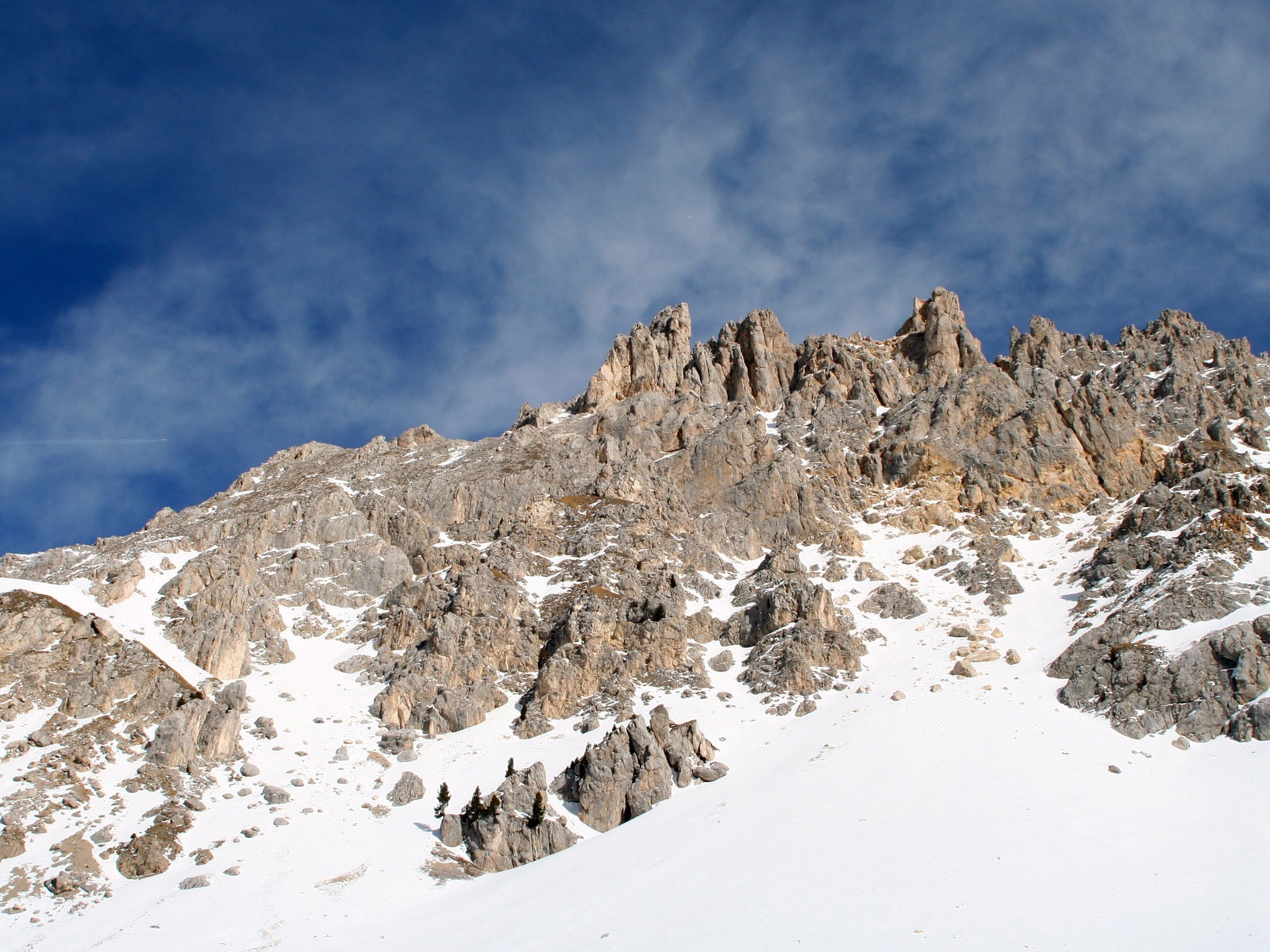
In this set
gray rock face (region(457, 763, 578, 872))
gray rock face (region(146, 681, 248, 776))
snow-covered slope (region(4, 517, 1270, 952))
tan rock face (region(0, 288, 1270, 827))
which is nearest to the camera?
snow-covered slope (region(4, 517, 1270, 952))

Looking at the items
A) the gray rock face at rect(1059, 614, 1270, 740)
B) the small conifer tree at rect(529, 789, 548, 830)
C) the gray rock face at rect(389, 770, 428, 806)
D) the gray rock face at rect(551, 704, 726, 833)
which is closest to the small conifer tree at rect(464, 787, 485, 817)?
the small conifer tree at rect(529, 789, 548, 830)

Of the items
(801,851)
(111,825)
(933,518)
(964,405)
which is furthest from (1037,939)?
(964,405)

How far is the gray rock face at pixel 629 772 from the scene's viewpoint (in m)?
39.6

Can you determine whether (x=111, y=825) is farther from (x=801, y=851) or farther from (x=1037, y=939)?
(x=1037, y=939)

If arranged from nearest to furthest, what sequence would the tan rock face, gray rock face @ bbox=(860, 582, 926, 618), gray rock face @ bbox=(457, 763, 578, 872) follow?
gray rock face @ bbox=(457, 763, 578, 872)
the tan rock face
gray rock face @ bbox=(860, 582, 926, 618)

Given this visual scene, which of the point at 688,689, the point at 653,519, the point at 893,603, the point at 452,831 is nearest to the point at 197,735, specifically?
the point at 452,831

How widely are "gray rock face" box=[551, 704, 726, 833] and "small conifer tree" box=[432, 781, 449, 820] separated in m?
5.72

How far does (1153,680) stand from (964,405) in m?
51.9

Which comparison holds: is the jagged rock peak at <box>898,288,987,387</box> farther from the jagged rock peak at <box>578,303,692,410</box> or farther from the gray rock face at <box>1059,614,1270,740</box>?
the gray rock face at <box>1059,614,1270,740</box>

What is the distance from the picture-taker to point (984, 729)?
4206cm

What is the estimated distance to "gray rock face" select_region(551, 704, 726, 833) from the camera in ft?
130

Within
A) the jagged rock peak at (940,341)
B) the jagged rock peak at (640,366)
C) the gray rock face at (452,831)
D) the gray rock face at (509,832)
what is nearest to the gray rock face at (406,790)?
the gray rock face at (452,831)

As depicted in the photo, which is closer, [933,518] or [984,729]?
[984,729]

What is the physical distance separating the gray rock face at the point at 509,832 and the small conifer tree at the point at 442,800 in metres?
0.75
